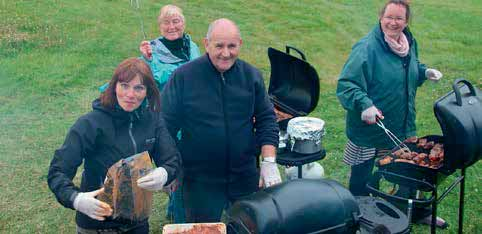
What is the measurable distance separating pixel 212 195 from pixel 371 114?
1.20 meters

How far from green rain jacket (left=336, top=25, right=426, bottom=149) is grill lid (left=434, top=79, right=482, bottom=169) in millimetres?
492

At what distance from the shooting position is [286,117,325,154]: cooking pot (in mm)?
3627

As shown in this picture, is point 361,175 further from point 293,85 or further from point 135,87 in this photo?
point 135,87

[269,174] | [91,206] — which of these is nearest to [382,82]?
[269,174]

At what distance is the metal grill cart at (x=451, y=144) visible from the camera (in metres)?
3.26

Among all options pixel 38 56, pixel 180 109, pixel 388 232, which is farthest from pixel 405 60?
pixel 38 56

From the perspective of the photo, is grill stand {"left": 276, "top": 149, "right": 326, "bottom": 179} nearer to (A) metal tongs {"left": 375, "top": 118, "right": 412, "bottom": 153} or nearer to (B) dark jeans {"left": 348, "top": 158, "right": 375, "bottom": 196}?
(A) metal tongs {"left": 375, "top": 118, "right": 412, "bottom": 153}

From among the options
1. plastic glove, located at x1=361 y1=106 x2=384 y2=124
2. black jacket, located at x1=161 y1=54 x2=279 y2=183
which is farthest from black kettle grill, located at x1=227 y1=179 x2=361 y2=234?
plastic glove, located at x1=361 y1=106 x2=384 y2=124

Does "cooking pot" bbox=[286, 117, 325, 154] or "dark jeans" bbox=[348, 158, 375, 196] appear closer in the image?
"cooking pot" bbox=[286, 117, 325, 154]

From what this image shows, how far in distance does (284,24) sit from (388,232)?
8716 millimetres

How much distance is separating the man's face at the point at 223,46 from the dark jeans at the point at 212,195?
2.50ft

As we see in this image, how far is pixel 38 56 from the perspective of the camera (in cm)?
888

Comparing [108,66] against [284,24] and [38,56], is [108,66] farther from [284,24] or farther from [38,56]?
[284,24]

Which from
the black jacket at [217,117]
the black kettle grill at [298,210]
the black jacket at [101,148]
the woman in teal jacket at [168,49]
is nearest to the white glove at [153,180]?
the black jacket at [101,148]
